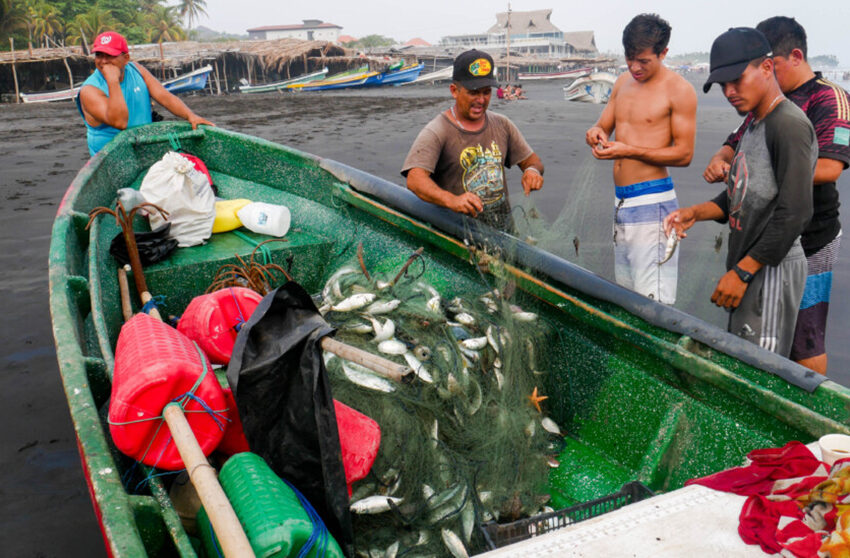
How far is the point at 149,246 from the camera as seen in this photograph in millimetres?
4605

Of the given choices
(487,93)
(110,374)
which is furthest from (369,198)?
(110,374)

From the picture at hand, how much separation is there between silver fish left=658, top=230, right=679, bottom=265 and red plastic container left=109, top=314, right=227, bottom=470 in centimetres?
296

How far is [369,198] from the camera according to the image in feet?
16.9

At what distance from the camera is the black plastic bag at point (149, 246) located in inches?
175

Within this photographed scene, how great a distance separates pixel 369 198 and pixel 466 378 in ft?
8.13

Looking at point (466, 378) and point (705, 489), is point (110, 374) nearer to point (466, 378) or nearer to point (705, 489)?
point (466, 378)

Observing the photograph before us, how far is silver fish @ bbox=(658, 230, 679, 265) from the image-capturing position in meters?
3.79

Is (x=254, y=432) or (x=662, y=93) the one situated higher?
(x=662, y=93)

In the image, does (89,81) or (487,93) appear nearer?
(487,93)

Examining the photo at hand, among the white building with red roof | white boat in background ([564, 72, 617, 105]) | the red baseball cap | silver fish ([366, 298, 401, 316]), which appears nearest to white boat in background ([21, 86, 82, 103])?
white boat in background ([564, 72, 617, 105])

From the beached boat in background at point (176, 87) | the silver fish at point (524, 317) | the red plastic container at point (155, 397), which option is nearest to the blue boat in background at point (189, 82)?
the beached boat in background at point (176, 87)

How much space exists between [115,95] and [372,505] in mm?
5530

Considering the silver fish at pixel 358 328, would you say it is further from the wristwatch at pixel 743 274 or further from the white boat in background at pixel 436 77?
the white boat in background at pixel 436 77

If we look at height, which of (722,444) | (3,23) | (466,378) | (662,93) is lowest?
(722,444)
